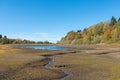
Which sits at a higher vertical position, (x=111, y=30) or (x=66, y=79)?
(x=111, y=30)

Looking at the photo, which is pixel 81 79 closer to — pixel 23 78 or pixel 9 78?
pixel 23 78

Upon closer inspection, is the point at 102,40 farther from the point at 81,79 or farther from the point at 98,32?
the point at 81,79

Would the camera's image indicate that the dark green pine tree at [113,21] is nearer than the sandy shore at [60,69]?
No

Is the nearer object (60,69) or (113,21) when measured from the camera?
(60,69)

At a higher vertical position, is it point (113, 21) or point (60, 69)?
point (113, 21)

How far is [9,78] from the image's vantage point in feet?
71.2

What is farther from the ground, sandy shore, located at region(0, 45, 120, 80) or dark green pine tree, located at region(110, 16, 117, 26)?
dark green pine tree, located at region(110, 16, 117, 26)

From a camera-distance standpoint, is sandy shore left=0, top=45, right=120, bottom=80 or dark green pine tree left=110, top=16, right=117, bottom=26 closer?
sandy shore left=0, top=45, right=120, bottom=80

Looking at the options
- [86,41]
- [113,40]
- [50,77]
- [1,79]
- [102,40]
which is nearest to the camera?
[1,79]

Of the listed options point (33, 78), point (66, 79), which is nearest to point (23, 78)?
point (33, 78)

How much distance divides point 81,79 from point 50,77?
3205 mm

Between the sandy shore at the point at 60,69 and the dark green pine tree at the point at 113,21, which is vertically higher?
the dark green pine tree at the point at 113,21

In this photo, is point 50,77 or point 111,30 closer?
point 50,77

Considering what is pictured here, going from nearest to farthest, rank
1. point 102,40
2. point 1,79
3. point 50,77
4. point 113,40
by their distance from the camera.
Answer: point 1,79
point 50,77
point 113,40
point 102,40
